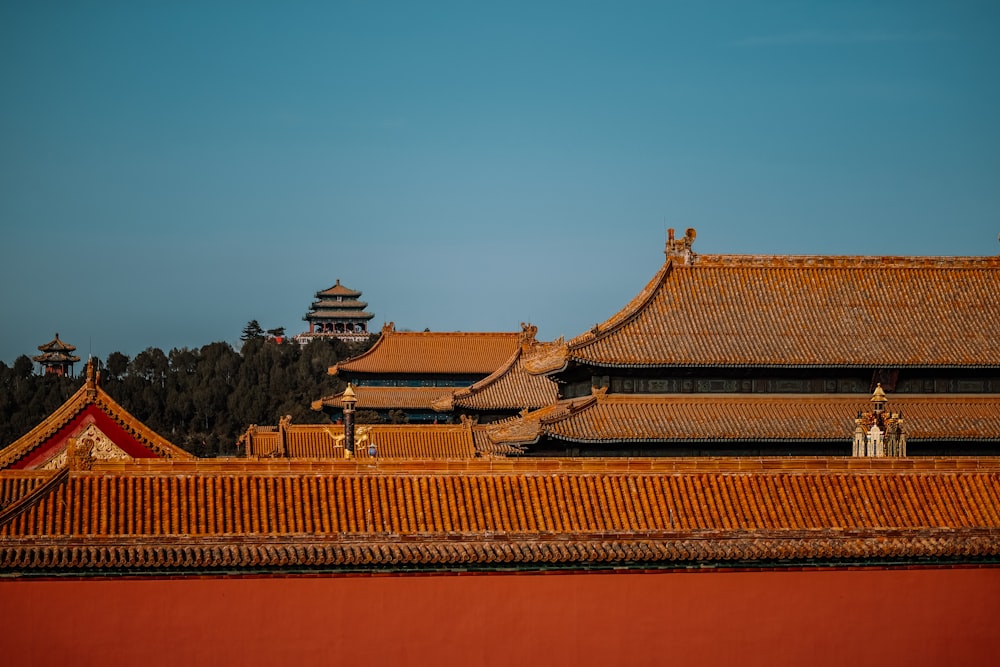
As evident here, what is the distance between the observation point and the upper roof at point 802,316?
34.8 metres

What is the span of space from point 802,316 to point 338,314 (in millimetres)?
102021

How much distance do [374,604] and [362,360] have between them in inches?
2009

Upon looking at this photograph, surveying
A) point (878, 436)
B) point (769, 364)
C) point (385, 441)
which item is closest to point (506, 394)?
point (385, 441)

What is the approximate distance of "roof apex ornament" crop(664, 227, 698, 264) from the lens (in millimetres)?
37375

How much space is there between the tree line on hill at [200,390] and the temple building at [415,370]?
13491 millimetres

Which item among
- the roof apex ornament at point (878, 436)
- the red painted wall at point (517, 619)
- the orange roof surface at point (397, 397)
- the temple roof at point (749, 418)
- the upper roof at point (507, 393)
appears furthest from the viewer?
the orange roof surface at point (397, 397)

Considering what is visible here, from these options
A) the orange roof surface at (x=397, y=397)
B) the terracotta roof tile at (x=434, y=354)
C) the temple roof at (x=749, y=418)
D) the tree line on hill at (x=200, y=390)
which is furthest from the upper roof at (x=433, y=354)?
the temple roof at (x=749, y=418)

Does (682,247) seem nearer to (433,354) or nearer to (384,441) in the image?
(384,441)

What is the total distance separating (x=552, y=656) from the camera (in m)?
19.4

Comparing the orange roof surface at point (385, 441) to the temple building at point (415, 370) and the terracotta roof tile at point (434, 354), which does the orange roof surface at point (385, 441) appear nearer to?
the temple building at point (415, 370)

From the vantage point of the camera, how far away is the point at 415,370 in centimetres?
6969

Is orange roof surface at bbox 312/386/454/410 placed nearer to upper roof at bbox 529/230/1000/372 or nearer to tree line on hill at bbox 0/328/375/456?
tree line on hill at bbox 0/328/375/456

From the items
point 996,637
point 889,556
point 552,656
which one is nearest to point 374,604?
point 552,656

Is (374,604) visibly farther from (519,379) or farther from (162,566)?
(519,379)
